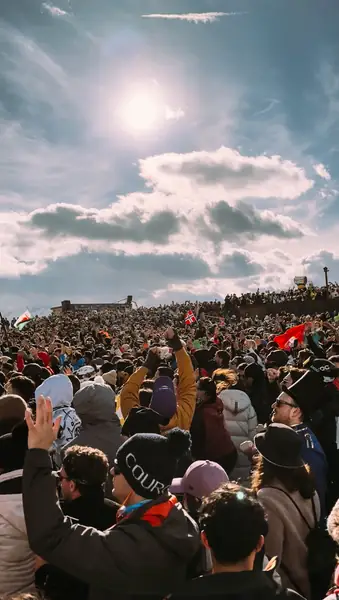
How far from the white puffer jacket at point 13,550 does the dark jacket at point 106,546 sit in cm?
49

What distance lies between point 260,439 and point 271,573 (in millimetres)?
1385

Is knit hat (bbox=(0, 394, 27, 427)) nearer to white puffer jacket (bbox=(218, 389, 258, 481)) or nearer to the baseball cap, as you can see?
the baseball cap

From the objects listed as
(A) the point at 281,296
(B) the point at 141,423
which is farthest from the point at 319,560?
(A) the point at 281,296

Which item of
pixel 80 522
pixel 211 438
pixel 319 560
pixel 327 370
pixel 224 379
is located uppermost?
pixel 327 370

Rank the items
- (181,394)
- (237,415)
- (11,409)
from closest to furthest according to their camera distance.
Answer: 1. (11,409)
2. (181,394)
3. (237,415)

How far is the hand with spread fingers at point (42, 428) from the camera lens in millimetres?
2559

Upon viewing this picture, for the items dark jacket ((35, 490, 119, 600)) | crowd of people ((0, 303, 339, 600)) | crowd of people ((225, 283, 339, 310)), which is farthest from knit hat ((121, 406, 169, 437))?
crowd of people ((225, 283, 339, 310))

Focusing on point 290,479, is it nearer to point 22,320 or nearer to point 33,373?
point 33,373

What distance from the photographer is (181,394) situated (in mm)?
5703

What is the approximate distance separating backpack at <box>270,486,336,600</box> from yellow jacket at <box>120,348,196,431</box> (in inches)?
89.8

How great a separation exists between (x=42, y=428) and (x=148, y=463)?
0.61m

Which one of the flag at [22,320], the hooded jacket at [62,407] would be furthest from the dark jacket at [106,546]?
the flag at [22,320]

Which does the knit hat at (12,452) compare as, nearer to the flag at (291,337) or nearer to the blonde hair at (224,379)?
the blonde hair at (224,379)

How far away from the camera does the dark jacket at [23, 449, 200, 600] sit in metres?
2.38
